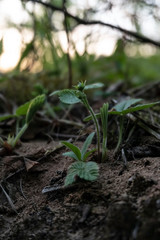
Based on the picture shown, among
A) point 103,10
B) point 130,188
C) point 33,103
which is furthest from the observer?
point 103,10

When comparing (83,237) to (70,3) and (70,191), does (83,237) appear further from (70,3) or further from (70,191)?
(70,3)

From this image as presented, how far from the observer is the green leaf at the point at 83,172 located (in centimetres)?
87

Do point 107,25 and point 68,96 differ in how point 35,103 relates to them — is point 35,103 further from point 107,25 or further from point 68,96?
point 107,25

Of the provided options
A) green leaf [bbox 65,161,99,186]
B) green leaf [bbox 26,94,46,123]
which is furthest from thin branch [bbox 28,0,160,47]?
green leaf [bbox 65,161,99,186]

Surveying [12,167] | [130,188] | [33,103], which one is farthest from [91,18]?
[130,188]

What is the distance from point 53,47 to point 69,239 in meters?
1.83

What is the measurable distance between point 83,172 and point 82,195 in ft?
0.27

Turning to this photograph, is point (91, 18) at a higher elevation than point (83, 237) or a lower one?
higher

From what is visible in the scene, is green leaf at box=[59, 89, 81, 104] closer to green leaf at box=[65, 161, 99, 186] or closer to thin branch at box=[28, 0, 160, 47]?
green leaf at box=[65, 161, 99, 186]

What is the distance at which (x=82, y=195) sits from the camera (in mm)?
904

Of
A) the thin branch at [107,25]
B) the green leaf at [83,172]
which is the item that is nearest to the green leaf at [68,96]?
the green leaf at [83,172]

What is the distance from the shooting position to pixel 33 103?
51.1 inches

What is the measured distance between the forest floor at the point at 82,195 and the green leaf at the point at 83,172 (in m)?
0.07

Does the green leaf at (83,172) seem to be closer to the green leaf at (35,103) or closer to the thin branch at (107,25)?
the green leaf at (35,103)
